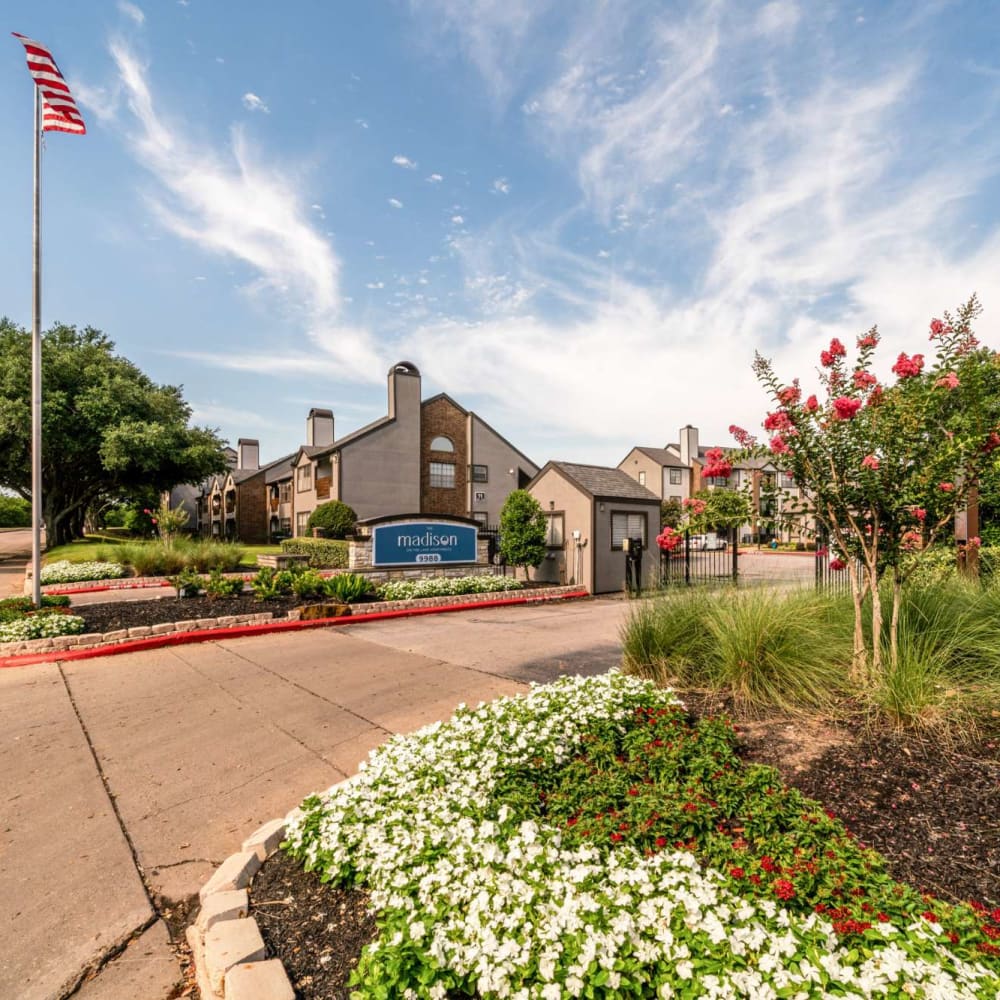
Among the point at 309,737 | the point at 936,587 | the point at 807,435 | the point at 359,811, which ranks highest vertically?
the point at 807,435

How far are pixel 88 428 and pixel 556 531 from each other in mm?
22984

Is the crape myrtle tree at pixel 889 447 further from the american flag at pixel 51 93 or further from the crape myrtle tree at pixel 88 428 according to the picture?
the crape myrtle tree at pixel 88 428

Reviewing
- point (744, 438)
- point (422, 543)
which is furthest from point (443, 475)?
point (744, 438)

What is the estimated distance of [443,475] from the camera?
30891 millimetres

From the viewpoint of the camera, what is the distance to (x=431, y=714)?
18.4 ft

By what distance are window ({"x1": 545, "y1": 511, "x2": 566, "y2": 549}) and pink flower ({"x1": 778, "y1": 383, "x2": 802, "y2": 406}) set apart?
12.0 meters

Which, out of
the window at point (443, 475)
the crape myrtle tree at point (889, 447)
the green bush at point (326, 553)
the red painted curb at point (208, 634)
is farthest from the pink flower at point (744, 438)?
the window at point (443, 475)

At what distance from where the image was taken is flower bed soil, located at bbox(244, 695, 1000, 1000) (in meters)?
2.40

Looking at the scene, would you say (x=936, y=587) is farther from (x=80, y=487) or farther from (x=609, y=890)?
(x=80, y=487)

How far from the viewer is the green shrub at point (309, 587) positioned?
12.0 meters

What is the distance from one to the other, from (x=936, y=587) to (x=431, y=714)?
5.43 m

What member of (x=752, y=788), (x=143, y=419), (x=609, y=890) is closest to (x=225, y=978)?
(x=609, y=890)

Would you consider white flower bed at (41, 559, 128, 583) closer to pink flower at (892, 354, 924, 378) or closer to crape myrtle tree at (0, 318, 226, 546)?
crape myrtle tree at (0, 318, 226, 546)

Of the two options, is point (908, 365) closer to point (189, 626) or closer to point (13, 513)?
point (189, 626)
